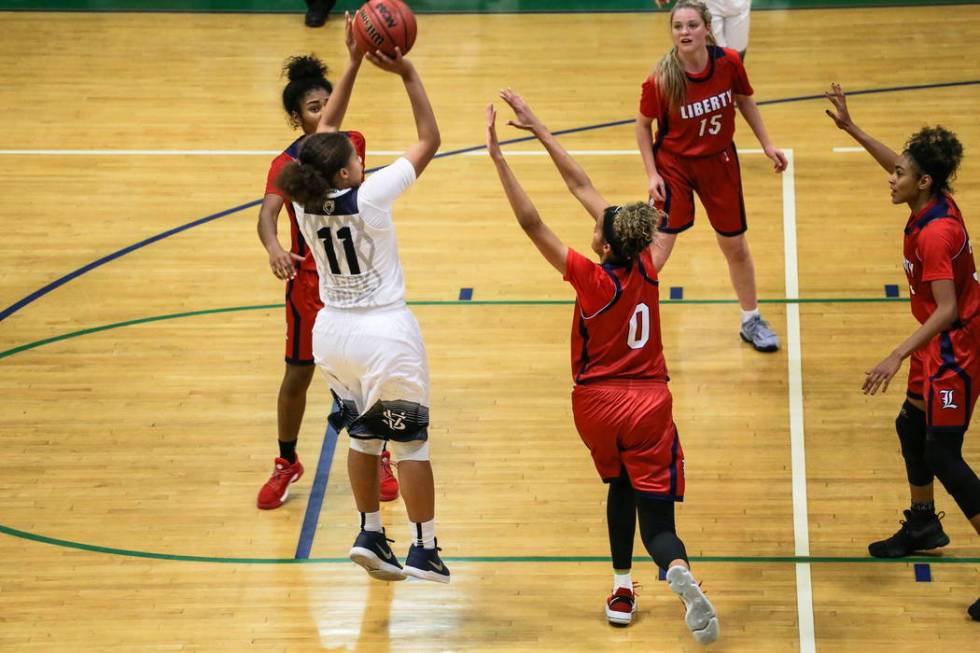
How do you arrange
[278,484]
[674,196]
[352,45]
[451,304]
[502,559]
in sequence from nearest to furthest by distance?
1. [352,45]
2. [502,559]
3. [278,484]
4. [674,196]
5. [451,304]

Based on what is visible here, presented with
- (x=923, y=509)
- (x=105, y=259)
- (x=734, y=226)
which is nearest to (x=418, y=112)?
(x=734, y=226)

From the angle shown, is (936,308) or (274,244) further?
(274,244)

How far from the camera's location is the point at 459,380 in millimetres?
7527

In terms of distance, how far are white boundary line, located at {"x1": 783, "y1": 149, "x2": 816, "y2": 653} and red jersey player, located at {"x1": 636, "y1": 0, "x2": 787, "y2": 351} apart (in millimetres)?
289

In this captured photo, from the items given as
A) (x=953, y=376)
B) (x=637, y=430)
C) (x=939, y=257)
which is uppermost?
(x=939, y=257)

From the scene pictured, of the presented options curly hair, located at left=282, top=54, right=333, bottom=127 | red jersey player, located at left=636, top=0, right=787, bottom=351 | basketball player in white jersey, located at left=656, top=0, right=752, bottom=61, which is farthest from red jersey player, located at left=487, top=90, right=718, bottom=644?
basketball player in white jersey, located at left=656, top=0, right=752, bottom=61

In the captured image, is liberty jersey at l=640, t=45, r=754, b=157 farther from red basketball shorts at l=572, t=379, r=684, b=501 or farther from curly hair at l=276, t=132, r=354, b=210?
curly hair at l=276, t=132, r=354, b=210

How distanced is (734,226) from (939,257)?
2252 mm

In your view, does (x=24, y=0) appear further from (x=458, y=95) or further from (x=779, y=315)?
(x=779, y=315)

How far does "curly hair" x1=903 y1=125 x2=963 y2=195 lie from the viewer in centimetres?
542

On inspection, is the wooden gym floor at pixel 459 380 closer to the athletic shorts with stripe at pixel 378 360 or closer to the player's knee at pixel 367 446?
the player's knee at pixel 367 446

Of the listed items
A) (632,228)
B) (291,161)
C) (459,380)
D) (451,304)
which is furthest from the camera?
(451,304)

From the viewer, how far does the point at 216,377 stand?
762 centimetres

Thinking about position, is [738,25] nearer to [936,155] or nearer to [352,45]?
[936,155]
